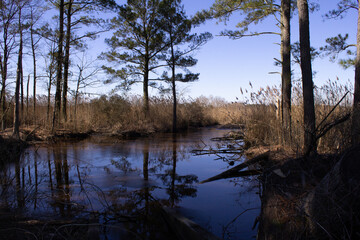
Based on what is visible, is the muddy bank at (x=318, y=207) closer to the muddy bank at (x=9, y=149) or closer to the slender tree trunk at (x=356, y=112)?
the slender tree trunk at (x=356, y=112)

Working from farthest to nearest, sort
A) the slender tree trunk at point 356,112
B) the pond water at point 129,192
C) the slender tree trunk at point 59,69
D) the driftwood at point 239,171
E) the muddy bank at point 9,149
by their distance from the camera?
the slender tree trunk at point 59,69 → the muddy bank at point 9,149 → the driftwood at point 239,171 → the slender tree trunk at point 356,112 → the pond water at point 129,192

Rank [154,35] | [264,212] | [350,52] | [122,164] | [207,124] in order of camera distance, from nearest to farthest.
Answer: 1. [264,212]
2. [122,164]
3. [350,52]
4. [154,35]
5. [207,124]

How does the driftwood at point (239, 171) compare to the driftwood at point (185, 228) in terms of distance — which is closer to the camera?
the driftwood at point (185, 228)

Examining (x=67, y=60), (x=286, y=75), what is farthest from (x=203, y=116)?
(x=286, y=75)

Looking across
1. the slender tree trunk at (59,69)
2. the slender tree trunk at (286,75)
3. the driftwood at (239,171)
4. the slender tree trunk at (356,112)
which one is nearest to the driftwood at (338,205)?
the slender tree trunk at (356,112)

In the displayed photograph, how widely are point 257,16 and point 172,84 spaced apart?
9.51 meters

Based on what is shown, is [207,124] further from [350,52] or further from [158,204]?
[158,204]

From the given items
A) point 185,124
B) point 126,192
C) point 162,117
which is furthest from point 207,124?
point 126,192

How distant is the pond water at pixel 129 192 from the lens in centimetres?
367

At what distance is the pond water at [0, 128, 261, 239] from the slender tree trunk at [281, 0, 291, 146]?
73.1 inches

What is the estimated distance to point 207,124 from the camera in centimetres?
2645

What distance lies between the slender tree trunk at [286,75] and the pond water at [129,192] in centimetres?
186

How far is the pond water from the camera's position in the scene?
12.0 ft

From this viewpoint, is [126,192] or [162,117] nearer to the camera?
[126,192]
